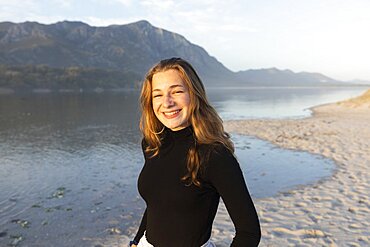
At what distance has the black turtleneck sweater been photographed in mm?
1889

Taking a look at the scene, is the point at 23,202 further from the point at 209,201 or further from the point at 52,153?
the point at 209,201

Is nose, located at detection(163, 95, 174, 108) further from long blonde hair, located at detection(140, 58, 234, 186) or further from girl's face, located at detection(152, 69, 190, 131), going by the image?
long blonde hair, located at detection(140, 58, 234, 186)

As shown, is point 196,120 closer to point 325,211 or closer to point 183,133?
point 183,133

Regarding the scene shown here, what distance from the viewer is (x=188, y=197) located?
204 centimetres

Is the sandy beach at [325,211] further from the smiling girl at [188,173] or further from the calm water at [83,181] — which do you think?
the smiling girl at [188,173]

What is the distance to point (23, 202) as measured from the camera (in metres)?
9.34

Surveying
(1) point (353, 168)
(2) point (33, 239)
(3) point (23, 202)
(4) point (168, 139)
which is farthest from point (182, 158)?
(1) point (353, 168)

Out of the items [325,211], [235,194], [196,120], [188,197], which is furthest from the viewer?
[325,211]

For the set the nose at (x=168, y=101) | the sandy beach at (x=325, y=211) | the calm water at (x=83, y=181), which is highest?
the nose at (x=168, y=101)

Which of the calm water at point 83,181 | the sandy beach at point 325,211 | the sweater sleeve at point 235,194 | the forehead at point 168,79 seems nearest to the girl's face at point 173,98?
the forehead at point 168,79

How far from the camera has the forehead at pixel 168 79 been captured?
2.18m

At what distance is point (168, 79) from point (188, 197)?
870 millimetres

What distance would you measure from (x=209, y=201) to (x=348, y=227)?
19.2ft

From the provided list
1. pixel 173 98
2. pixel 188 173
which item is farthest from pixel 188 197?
pixel 173 98
